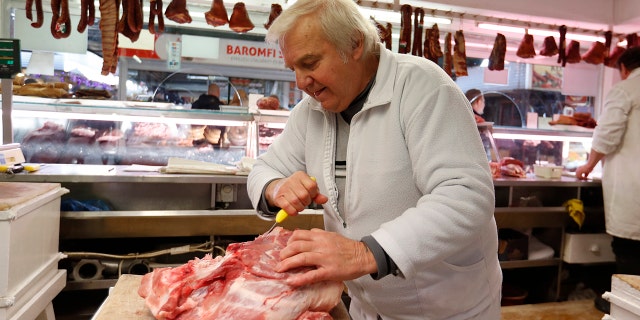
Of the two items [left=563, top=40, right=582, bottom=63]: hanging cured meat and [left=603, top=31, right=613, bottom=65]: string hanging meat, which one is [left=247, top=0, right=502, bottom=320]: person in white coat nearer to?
[left=563, top=40, right=582, bottom=63]: hanging cured meat

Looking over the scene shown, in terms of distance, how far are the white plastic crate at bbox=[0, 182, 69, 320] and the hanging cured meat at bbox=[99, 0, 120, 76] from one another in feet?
5.83

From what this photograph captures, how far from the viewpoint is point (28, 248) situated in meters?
2.49

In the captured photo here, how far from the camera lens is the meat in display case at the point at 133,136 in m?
4.16

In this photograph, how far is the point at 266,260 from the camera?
5.65 feet

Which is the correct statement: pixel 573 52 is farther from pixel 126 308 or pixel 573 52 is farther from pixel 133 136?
pixel 126 308

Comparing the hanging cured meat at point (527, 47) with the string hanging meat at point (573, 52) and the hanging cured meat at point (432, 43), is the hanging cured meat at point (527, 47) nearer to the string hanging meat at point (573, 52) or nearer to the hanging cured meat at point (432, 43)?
the string hanging meat at point (573, 52)

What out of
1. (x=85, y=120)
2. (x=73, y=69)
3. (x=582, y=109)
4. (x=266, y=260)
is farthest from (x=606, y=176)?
(x=73, y=69)

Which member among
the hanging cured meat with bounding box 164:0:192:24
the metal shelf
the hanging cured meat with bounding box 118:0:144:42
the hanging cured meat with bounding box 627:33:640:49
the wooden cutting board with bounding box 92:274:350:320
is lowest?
the metal shelf

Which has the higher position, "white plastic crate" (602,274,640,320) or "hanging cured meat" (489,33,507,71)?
"hanging cured meat" (489,33,507,71)

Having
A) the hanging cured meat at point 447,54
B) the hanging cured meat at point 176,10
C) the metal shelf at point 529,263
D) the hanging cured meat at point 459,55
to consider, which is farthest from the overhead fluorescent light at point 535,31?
the hanging cured meat at point 176,10

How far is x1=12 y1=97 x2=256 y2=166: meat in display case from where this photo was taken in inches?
164

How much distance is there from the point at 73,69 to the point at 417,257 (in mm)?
6419

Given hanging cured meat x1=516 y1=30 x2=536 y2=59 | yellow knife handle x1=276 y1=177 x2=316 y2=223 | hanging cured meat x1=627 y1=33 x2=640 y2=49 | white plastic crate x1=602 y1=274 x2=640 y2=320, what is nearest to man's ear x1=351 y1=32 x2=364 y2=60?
yellow knife handle x1=276 y1=177 x2=316 y2=223

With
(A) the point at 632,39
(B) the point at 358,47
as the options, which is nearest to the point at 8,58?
(B) the point at 358,47
